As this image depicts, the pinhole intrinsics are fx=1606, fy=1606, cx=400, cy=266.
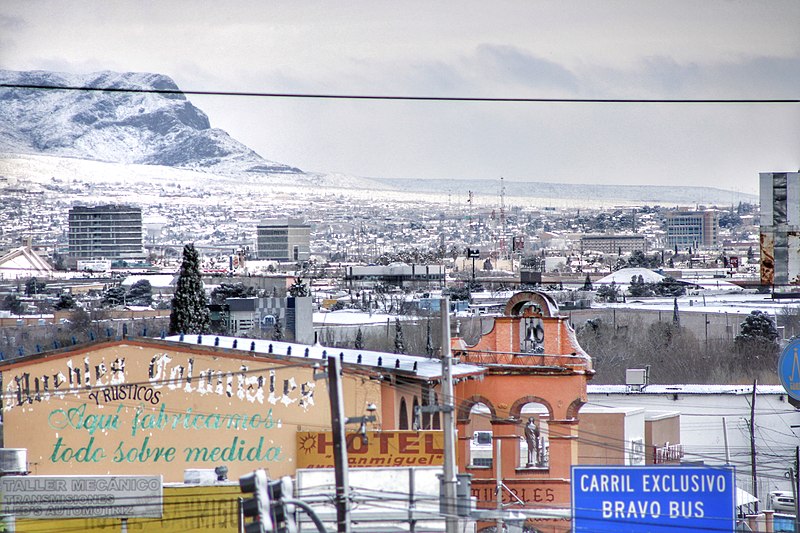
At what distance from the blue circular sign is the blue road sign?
1753 centimetres

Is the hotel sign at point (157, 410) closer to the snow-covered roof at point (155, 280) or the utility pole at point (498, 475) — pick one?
the utility pole at point (498, 475)

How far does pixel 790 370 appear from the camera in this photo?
1501 inches

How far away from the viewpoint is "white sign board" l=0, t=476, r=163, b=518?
26.6 metres

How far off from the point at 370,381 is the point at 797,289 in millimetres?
61449

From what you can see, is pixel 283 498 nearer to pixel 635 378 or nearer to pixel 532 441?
pixel 532 441

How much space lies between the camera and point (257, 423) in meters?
29.9

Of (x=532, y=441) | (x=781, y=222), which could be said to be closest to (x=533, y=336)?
(x=532, y=441)

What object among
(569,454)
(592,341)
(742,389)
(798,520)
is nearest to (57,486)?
(569,454)

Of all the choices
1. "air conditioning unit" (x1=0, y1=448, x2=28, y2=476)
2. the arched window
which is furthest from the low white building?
"air conditioning unit" (x1=0, y1=448, x2=28, y2=476)

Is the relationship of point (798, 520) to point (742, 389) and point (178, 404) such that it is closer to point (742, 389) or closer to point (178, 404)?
point (178, 404)

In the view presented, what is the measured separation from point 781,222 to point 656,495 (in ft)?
130

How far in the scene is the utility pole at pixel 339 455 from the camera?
61.8ft

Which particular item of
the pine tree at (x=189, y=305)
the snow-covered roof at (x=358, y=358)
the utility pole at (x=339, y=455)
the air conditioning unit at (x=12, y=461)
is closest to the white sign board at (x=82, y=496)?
the air conditioning unit at (x=12, y=461)

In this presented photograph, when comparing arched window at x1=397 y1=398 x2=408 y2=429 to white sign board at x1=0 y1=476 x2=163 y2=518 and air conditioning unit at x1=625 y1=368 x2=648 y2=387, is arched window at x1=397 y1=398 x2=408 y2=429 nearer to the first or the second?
white sign board at x1=0 y1=476 x2=163 y2=518
